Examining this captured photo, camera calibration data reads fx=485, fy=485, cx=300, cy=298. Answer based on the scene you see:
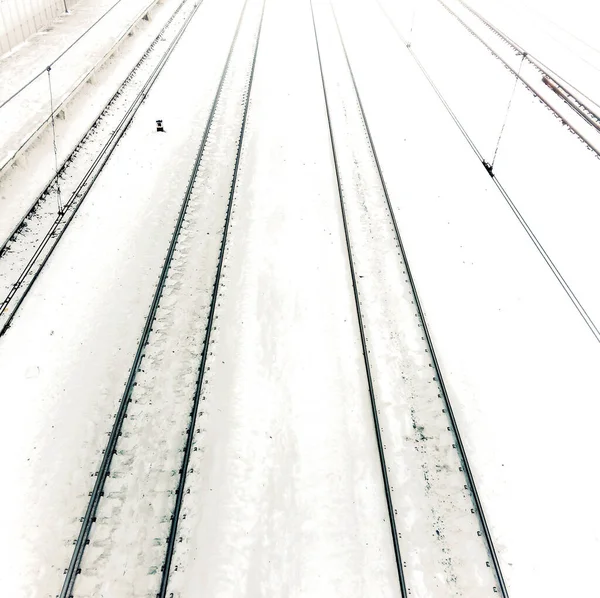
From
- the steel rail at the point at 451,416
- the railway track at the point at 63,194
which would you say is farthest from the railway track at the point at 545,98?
the railway track at the point at 63,194

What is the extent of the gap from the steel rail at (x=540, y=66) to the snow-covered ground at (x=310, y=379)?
3.37 m

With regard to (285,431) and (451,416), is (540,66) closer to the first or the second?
(451,416)

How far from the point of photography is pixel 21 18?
2055 centimetres

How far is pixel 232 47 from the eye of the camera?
24.1m

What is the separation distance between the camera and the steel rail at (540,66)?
19.0 m

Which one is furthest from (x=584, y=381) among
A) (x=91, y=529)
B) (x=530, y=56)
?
(x=530, y=56)

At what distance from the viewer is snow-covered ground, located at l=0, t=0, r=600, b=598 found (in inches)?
280

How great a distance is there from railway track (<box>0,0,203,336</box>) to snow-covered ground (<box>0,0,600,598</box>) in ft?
1.16

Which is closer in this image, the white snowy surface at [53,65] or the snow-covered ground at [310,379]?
the snow-covered ground at [310,379]

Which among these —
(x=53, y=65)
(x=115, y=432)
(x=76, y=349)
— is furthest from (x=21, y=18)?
(x=115, y=432)

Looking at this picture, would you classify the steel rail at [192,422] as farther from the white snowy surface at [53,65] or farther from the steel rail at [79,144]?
the white snowy surface at [53,65]

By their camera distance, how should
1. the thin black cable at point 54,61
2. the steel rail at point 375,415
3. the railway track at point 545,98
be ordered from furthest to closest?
the railway track at point 545,98 → the thin black cable at point 54,61 → the steel rail at point 375,415

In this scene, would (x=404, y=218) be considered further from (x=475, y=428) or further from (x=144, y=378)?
(x=144, y=378)

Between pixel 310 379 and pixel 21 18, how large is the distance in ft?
69.4
